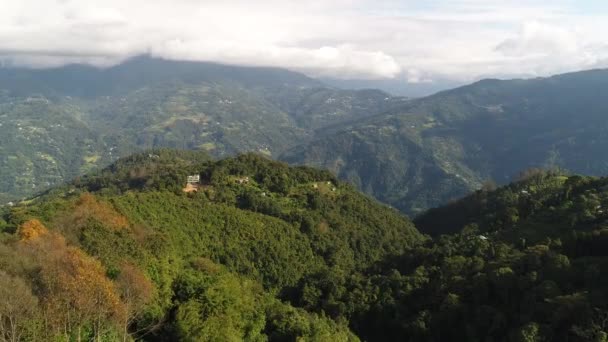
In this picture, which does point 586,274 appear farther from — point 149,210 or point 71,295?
point 149,210

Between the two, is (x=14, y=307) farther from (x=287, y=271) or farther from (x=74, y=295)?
(x=287, y=271)

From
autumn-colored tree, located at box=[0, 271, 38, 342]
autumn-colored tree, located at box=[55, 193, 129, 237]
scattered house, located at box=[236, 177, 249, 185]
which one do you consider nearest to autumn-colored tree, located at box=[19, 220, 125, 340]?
autumn-colored tree, located at box=[0, 271, 38, 342]

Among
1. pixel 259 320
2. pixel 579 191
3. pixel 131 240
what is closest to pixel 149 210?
pixel 131 240

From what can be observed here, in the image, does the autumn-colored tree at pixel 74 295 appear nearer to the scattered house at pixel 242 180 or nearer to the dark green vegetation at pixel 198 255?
the dark green vegetation at pixel 198 255

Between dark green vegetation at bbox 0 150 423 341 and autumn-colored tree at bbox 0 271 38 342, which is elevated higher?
autumn-colored tree at bbox 0 271 38 342

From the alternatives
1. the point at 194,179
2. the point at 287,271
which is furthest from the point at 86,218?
the point at 194,179

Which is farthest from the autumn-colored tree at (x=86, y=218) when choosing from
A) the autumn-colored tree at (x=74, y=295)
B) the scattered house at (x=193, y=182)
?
the scattered house at (x=193, y=182)

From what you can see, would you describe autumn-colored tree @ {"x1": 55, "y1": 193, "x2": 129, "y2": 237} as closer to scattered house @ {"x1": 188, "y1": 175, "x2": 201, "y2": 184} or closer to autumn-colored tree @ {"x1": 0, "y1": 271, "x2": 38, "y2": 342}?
autumn-colored tree @ {"x1": 0, "y1": 271, "x2": 38, "y2": 342}
